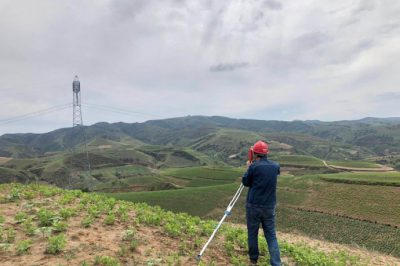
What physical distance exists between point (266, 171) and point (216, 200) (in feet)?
241

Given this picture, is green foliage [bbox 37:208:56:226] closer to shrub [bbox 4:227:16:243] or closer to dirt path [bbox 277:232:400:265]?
shrub [bbox 4:227:16:243]

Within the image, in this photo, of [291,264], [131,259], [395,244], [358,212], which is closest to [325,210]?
[358,212]

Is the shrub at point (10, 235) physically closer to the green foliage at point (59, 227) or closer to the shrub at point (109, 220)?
the green foliage at point (59, 227)

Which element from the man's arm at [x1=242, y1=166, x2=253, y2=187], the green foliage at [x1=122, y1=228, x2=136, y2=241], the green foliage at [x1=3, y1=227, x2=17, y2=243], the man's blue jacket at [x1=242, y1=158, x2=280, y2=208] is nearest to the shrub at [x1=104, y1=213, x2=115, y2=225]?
the green foliage at [x1=122, y1=228, x2=136, y2=241]

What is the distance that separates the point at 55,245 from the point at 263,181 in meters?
6.58

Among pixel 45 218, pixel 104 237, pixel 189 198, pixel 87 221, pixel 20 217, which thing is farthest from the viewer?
pixel 189 198

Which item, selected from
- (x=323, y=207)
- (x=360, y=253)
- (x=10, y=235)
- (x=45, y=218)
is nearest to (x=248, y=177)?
(x=45, y=218)

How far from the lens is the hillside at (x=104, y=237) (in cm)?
993

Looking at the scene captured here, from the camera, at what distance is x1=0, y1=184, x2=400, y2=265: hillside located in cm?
993

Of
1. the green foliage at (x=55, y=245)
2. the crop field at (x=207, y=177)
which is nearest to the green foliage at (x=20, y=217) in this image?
the green foliage at (x=55, y=245)

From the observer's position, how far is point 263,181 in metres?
Result: 10.8

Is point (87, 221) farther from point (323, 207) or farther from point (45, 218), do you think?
point (323, 207)

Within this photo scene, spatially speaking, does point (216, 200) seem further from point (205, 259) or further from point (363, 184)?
point (205, 259)

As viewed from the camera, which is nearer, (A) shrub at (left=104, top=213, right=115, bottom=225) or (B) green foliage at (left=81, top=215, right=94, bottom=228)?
(B) green foliage at (left=81, top=215, right=94, bottom=228)
